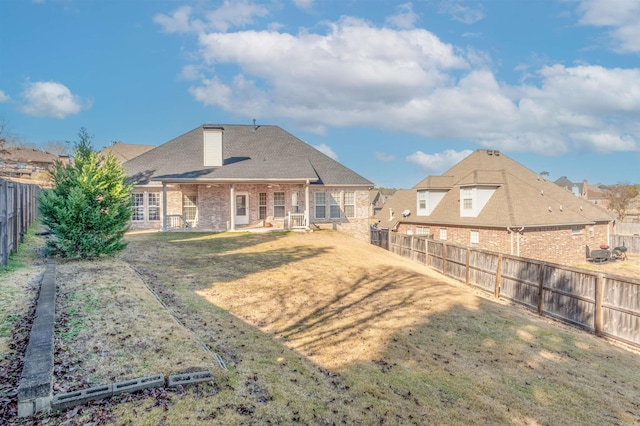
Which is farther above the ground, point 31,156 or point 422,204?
point 31,156

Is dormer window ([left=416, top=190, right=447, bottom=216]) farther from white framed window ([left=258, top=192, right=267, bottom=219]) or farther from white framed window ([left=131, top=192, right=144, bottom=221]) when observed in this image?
white framed window ([left=131, top=192, right=144, bottom=221])

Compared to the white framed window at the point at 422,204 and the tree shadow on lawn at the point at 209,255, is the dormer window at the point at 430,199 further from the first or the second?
the tree shadow on lawn at the point at 209,255

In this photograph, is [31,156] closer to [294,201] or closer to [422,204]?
[294,201]

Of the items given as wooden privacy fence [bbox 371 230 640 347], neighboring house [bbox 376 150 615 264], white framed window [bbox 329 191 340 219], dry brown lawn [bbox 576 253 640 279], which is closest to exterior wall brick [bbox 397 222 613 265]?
neighboring house [bbox 376 150 615 264]

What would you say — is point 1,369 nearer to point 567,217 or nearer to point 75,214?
point 75,214

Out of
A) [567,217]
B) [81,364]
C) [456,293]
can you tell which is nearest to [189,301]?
[81,364]

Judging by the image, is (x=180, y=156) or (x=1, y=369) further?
(x=180, y=156)

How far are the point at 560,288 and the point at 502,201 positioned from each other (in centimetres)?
1355

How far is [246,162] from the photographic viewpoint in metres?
21.4

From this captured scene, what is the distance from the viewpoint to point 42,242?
1256 cm

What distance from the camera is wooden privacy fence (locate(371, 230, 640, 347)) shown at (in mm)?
8281

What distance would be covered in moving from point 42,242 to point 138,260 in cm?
435

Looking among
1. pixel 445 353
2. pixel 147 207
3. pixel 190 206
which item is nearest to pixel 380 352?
pixel 445 353

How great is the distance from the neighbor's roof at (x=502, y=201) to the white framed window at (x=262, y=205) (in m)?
12.0
